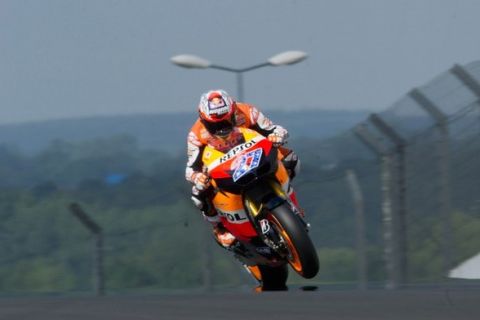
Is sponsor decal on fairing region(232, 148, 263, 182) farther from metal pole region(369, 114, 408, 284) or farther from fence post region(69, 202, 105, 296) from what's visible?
fence post region(69, 202, 105, 296)

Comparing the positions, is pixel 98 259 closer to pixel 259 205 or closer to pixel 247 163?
pixel 259 205

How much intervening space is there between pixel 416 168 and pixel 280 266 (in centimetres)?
208

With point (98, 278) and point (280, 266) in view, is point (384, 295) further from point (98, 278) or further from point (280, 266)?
point (98, 278)

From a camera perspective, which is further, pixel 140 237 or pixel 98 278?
pixel 140 237

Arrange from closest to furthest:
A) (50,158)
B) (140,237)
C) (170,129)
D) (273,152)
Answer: (273,152) < (140,237) < (50,158) < (170,129)

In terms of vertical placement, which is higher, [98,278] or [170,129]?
[98,278]

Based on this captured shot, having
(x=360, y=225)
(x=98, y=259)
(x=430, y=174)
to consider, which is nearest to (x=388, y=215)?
(x=360, y=225)

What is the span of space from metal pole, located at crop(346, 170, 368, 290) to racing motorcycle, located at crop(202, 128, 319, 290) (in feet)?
4.18

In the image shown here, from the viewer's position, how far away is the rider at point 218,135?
10.1 metres

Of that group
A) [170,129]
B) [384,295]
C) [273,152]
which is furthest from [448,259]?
[170,129]

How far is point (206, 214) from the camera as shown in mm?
10594

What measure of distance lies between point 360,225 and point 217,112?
2176 mm

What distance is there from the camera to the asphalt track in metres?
6.26

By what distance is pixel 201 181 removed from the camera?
10.2 meters
